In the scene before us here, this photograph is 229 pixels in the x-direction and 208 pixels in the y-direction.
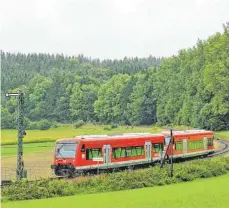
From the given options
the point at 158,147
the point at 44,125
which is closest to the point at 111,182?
the point at 158,147

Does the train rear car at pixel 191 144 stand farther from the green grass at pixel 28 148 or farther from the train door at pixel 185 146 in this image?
the green grass at pixel 28 148

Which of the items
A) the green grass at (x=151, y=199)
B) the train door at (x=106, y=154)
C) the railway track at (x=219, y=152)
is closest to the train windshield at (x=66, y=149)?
the railway track at (x=219, y=152)

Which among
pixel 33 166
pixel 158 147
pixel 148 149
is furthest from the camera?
pixel 33 166

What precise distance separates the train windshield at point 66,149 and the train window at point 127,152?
424cm

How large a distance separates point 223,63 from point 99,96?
2526 inches

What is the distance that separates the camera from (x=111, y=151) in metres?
43.2

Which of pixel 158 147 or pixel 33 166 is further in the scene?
pixel 33 166

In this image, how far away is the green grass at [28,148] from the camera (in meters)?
71.6

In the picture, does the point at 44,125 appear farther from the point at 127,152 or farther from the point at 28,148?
the point at 127,152

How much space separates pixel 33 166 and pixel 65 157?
52.2 feet

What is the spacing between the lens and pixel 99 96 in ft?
491

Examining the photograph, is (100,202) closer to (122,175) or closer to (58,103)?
(122,175)

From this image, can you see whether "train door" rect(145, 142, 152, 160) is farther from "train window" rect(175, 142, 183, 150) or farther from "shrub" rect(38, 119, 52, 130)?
"shrub" rect(38, 119, 52, 130)

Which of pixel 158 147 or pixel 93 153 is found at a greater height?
pixel 93 153
